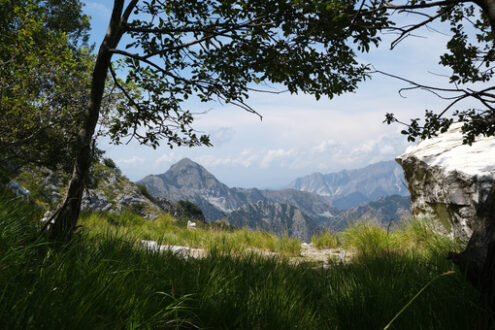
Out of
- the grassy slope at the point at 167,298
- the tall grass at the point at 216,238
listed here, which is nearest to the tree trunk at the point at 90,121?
the grassy slope at the point at 167,298

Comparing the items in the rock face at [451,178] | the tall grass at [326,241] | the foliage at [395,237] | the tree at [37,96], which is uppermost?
the tree at [37,96]

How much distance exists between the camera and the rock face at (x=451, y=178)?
6398 mm

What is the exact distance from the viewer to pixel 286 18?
379cm

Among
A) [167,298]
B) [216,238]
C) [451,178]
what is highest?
[451,178]

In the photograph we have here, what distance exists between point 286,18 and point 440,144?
281 inches

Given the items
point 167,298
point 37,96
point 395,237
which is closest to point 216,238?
point 395,237

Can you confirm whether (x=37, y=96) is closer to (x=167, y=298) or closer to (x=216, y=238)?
(x=216, y=238)

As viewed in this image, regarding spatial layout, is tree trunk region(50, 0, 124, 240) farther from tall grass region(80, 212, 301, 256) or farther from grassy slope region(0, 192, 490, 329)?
tall grass region(80, 212, 301, 256)

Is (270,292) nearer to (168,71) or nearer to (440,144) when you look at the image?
(168,71)

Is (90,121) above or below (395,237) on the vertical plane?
above

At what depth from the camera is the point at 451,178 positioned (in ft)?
22.9

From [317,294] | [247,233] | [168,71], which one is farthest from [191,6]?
[247,233]

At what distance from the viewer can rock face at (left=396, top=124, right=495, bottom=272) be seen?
6398mm

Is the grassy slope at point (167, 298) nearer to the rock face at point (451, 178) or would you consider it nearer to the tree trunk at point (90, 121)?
the tree trunk at point (90, 121)
